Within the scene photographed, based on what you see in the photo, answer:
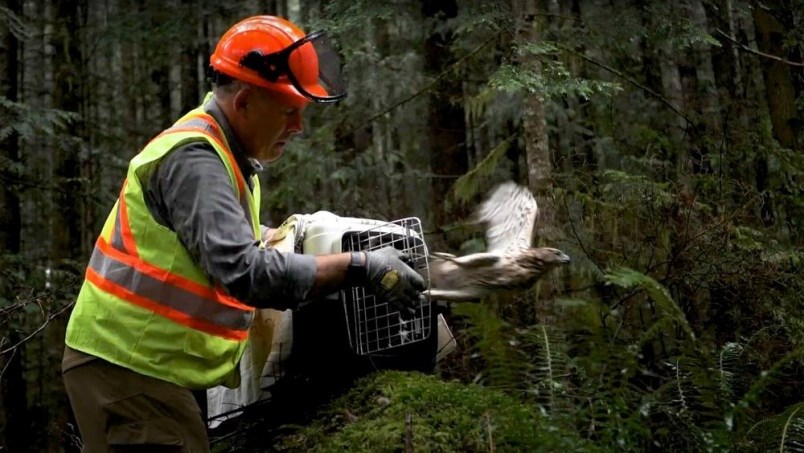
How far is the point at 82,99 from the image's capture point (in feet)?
37.8

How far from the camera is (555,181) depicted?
6.37m

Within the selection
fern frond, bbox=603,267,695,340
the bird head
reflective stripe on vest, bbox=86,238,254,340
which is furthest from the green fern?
reflective stripe on vest, bbox=86,238,254,340

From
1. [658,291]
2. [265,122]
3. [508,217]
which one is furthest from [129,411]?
[658,291]

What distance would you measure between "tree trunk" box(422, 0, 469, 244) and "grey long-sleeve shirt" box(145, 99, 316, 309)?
657cm

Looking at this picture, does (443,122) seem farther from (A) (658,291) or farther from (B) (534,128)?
(A) (658,291)

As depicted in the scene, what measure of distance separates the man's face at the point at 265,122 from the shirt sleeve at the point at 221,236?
350mm

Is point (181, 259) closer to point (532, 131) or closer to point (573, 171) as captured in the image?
point (532, 131)

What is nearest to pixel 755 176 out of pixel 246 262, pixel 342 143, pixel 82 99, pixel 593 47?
pixel 593 47

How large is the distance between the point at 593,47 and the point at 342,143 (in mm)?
4455

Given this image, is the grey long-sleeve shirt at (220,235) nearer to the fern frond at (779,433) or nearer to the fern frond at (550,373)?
the fern frond at (550,373)

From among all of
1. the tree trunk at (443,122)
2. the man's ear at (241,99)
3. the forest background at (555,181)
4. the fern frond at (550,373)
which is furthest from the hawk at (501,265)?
the tree trunk at (443,122)

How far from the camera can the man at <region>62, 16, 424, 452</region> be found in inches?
96.3

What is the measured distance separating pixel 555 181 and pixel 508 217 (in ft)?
10.5

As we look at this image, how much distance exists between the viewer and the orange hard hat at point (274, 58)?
2.85 meters
